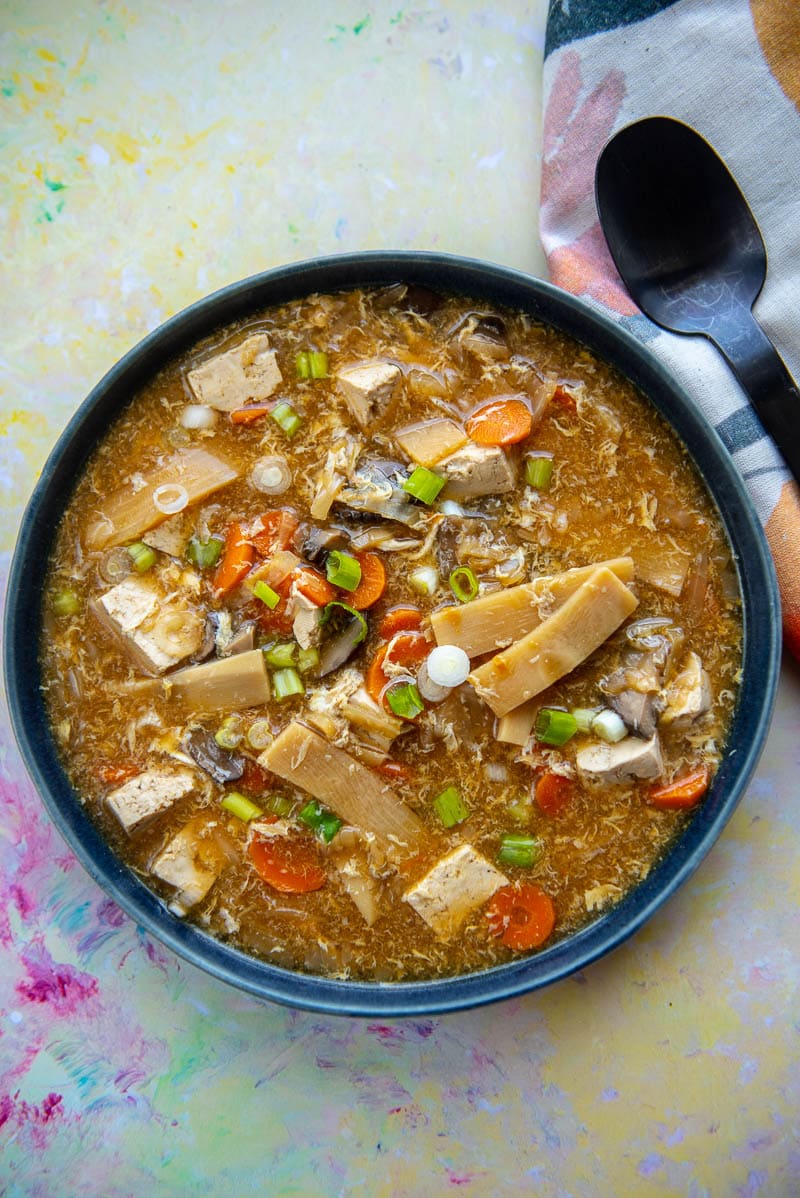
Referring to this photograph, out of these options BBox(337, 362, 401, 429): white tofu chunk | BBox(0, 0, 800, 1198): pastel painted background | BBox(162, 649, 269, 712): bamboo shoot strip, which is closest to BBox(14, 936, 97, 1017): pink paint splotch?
BBox(0, 0, 800, 1198): pastel painted background

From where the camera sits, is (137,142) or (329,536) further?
(137,142)

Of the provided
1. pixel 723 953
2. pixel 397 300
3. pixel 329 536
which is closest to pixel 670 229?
pixel 397 300

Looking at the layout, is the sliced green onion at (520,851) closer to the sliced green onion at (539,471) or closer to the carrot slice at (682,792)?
the carrot slice at (682,792)

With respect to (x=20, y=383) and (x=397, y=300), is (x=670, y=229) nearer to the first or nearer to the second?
(x=397, y=300)

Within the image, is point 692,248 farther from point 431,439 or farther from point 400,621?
point 400,621

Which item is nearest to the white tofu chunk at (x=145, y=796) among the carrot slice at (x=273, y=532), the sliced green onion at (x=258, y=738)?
the sliced green onion at (x=258, y=738)

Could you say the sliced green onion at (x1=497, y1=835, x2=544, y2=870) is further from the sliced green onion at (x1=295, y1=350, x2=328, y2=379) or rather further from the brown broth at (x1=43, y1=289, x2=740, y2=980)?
the sliced green onion at (x1=295, y1=350, x2=328, y2=379)

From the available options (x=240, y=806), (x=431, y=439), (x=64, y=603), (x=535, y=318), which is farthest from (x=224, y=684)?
(x=535, y=318)
